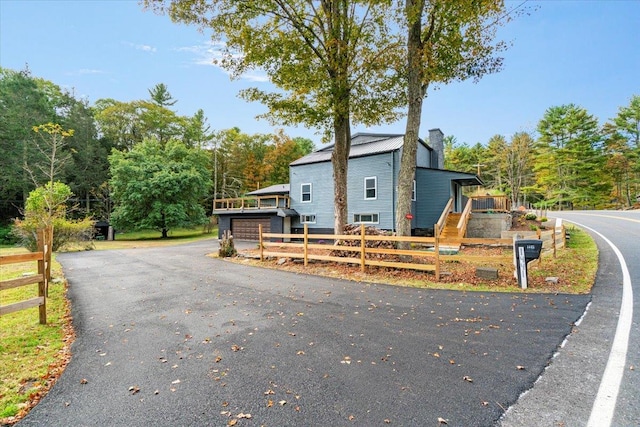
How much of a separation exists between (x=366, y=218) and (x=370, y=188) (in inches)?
74.9

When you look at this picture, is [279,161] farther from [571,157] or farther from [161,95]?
[571,157]

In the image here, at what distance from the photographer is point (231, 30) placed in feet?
36.9

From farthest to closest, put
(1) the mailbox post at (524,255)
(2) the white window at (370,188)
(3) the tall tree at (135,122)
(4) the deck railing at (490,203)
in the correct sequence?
(3) the tall tree at (135,122)
(4) the deck railing at (490,203)
(2) the white window at (370,188)
(1) the mailbox post at (524,255)

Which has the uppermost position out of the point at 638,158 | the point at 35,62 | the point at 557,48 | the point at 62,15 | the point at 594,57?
the point at 35,62

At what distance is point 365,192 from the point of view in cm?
1903

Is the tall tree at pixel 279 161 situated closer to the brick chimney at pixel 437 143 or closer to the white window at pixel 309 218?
the white window at pixel 309 218

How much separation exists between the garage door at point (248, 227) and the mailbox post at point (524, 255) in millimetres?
17215

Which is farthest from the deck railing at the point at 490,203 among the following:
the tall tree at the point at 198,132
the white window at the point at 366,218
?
the tall tree at the point at 198,132

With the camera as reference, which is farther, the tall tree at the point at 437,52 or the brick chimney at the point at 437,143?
the brick chimney at the point at 437,143

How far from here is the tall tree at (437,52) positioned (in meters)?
9.20

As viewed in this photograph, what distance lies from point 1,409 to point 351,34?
12725 millimetres

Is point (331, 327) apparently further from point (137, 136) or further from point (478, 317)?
point (137, 136)

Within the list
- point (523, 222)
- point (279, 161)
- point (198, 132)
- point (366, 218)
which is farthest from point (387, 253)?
point (198, 132)

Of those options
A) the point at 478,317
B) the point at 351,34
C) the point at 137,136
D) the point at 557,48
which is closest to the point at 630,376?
the point at 478,317
